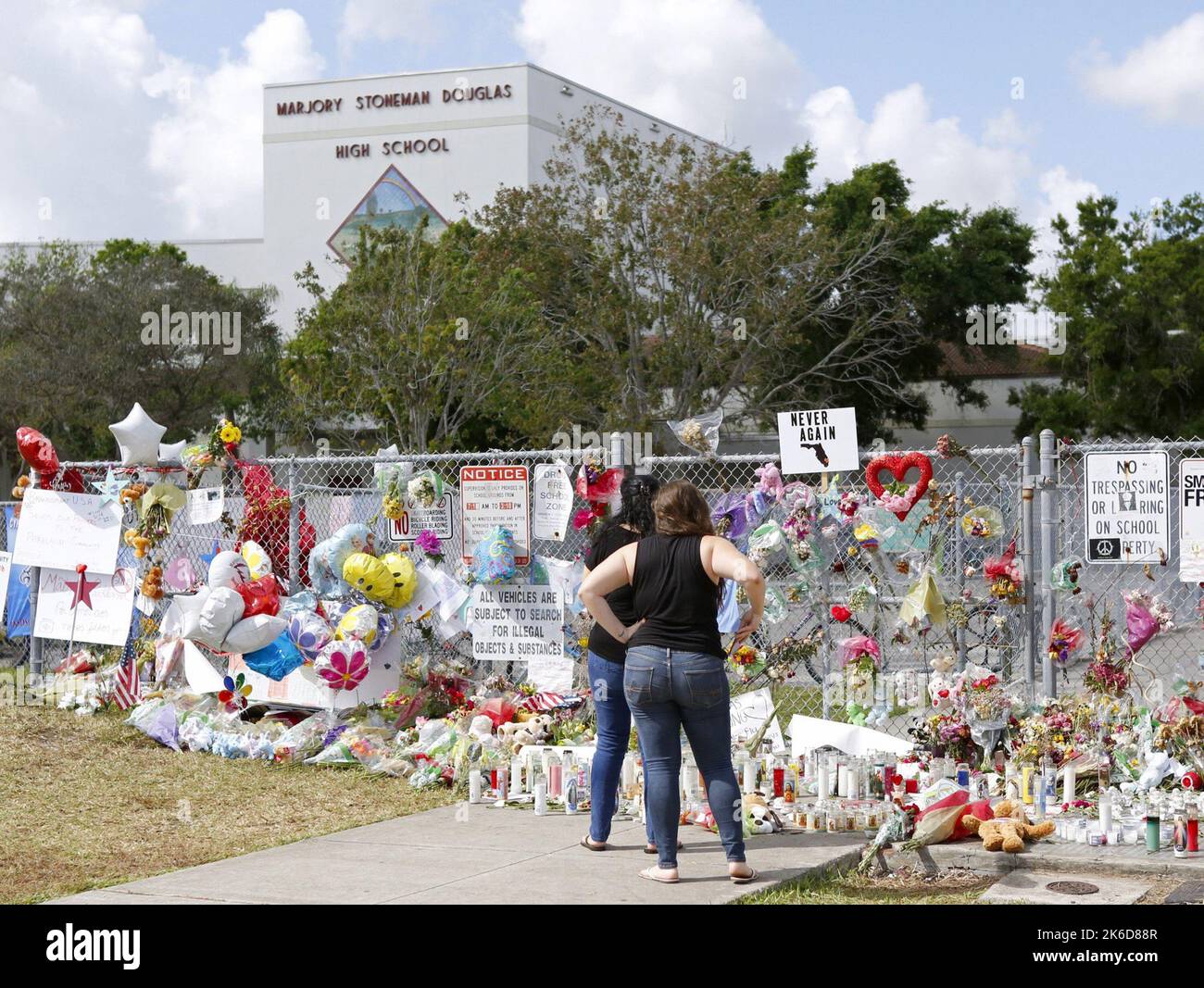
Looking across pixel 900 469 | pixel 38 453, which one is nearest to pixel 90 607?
pixel 38 453

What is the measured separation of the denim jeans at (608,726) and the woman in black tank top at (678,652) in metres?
0.45

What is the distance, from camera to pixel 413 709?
29.0 feet

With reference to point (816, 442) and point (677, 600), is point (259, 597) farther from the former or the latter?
point (677, 600)

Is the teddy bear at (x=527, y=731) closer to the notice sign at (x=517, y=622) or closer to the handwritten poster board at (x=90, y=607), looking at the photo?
the notice sign at (x=517, y=622)

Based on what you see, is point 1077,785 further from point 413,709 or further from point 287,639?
point 287,639

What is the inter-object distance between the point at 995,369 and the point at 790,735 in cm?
3354

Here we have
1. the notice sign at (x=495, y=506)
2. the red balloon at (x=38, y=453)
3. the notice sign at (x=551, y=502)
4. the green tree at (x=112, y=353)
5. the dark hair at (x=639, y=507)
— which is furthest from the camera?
the green tree at (x=112, y=353)

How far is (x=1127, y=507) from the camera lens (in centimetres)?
742

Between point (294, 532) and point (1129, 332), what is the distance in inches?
1007

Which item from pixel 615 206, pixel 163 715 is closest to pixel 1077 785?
pixel 163 715

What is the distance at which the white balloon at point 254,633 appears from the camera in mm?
8992

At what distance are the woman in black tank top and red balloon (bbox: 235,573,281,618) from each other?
4.18 meters

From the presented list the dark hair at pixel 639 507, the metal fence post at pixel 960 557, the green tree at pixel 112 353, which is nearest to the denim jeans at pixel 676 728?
the dark hair at pixel 639 507

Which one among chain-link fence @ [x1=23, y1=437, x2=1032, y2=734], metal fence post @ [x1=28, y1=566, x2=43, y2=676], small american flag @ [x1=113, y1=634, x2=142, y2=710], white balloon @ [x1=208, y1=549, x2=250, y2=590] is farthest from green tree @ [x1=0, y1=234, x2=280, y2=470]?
chain-link fence @ [x1=23, y1=437, x2=1032, y2=734]
